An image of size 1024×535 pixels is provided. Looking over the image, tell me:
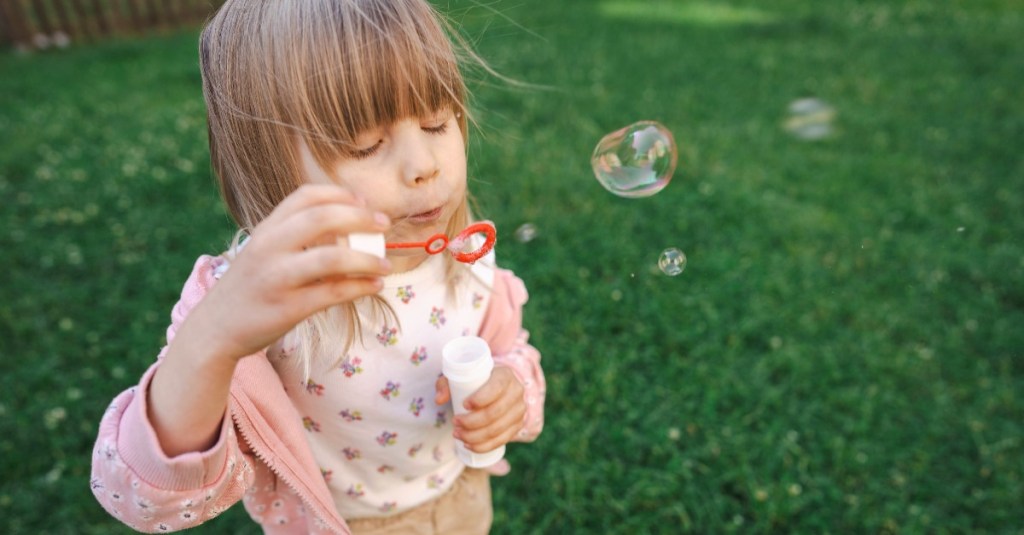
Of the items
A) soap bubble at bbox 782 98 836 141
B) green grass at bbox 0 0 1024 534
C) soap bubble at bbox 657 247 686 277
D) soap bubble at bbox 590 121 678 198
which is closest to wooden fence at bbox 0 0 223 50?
green grass at bbox 0 0 1024 534

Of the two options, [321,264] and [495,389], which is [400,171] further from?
[495,389]

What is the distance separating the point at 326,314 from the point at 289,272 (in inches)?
18.0

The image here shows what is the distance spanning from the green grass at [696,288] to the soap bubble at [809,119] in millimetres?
118

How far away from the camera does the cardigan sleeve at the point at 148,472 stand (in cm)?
94

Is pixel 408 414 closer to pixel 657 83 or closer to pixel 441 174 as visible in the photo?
pixel 441 174

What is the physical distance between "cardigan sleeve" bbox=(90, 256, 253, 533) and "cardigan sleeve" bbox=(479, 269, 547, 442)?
63cm

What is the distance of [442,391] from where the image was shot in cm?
137

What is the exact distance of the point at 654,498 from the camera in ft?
8.00

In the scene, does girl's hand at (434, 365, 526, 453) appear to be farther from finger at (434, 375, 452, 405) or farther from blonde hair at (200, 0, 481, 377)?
blonde hair at (200, 0, 481, 377)

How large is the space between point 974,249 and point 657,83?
2.82 m

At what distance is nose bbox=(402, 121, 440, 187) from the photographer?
111cm

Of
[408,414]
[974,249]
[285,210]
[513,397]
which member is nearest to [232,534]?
[408,414]

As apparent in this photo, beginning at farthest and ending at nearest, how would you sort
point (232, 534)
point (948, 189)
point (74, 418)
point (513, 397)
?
point (948, 189), point (74, 418), point (232, 534), point (513, 397)

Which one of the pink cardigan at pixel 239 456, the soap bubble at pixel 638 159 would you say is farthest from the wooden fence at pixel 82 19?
the pink cardigan at pixel 239 456
